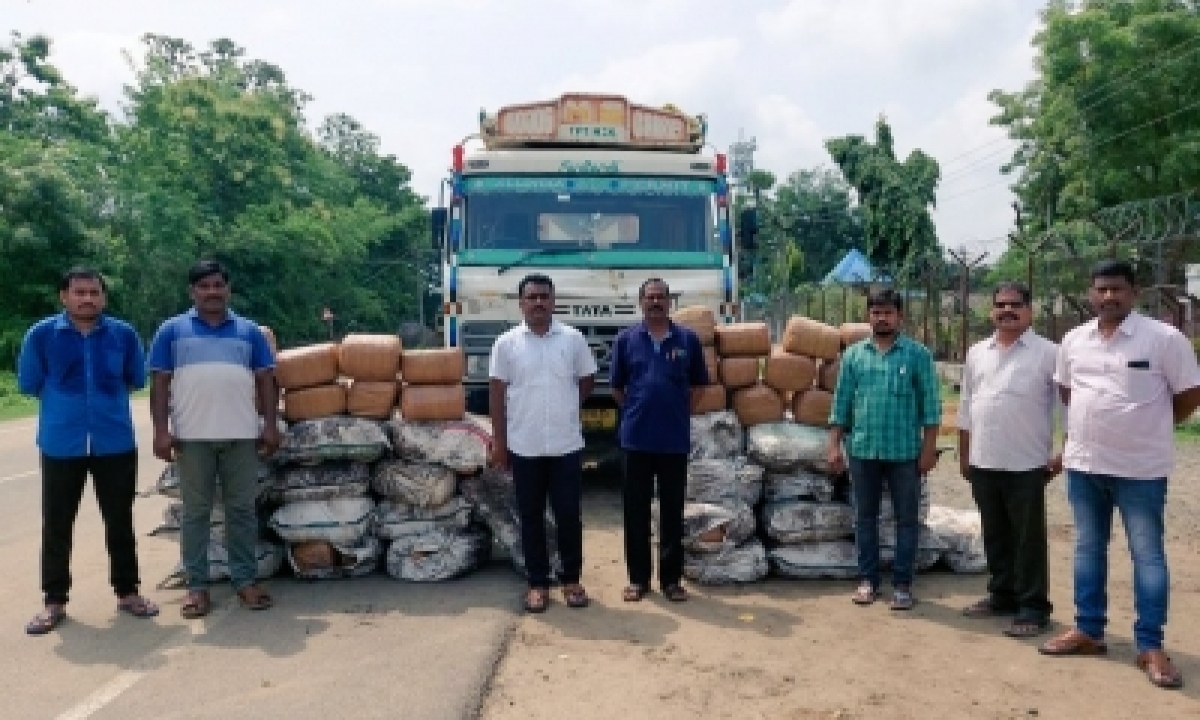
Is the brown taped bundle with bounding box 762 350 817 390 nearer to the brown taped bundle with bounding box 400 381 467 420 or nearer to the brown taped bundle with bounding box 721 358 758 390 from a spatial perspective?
the brown taped bundle with bounding box 721 358 758 390

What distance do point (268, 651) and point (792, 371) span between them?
3567mm

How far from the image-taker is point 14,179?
2314 cm

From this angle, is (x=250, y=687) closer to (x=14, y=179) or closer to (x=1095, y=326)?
(x=1095, y=326)

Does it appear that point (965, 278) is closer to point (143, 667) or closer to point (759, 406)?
point (759, 406)

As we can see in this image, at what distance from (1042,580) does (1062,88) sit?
27.2 meters

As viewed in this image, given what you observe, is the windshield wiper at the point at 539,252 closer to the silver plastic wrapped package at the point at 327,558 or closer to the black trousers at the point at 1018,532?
the silver plastic wrapped package at the point at 327,558

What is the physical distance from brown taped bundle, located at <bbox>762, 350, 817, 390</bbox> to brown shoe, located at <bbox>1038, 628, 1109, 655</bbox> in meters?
2.29

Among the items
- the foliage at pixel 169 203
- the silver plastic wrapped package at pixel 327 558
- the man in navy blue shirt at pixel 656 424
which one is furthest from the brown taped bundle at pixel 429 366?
the foliage at pixel 169 203

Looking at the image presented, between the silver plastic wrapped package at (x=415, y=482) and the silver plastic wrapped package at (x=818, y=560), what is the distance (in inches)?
81.8

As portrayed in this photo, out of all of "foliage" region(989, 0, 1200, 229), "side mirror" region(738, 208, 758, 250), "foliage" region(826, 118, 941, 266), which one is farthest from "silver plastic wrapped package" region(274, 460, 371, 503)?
"foliage" region(826, 118, 941, 266)

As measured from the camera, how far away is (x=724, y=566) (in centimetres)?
590

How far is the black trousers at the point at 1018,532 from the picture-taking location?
4.97 meters

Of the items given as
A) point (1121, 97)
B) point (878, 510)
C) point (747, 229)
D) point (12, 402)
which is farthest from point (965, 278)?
point (12, 402)

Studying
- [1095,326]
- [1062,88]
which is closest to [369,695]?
[1095,326]
